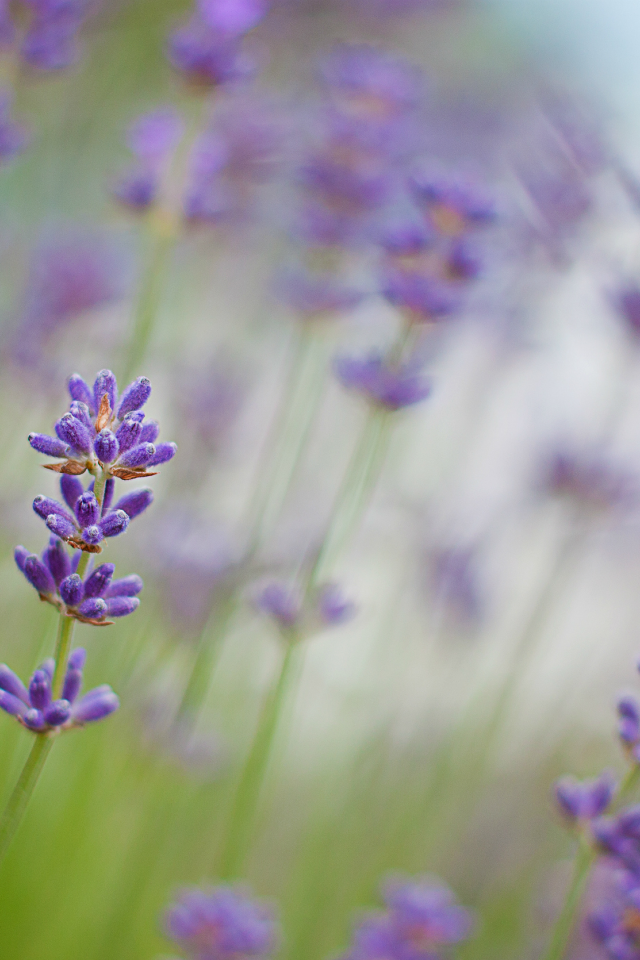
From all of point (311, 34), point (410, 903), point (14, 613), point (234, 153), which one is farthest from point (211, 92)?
point (311, 34)

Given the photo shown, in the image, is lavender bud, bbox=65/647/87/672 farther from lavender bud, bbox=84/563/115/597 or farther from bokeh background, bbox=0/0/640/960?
bokeh background, bbox=0/0/640/960

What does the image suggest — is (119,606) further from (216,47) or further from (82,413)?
(216,47)

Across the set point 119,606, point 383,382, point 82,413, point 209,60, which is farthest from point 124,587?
point 209,60

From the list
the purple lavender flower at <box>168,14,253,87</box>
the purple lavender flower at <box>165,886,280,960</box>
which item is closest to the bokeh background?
the purple lavender flower at <box>168,14,253,87</box>

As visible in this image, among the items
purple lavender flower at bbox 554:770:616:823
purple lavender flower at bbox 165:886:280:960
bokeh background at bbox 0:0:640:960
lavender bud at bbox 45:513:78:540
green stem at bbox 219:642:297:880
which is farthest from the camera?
bokeh background at bbox 0:0:640:960

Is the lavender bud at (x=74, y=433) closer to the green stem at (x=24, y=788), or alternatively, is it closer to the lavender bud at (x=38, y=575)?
the lavender bud at (x=38, y=575)

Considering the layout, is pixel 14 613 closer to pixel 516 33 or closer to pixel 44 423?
pixel 44 423
